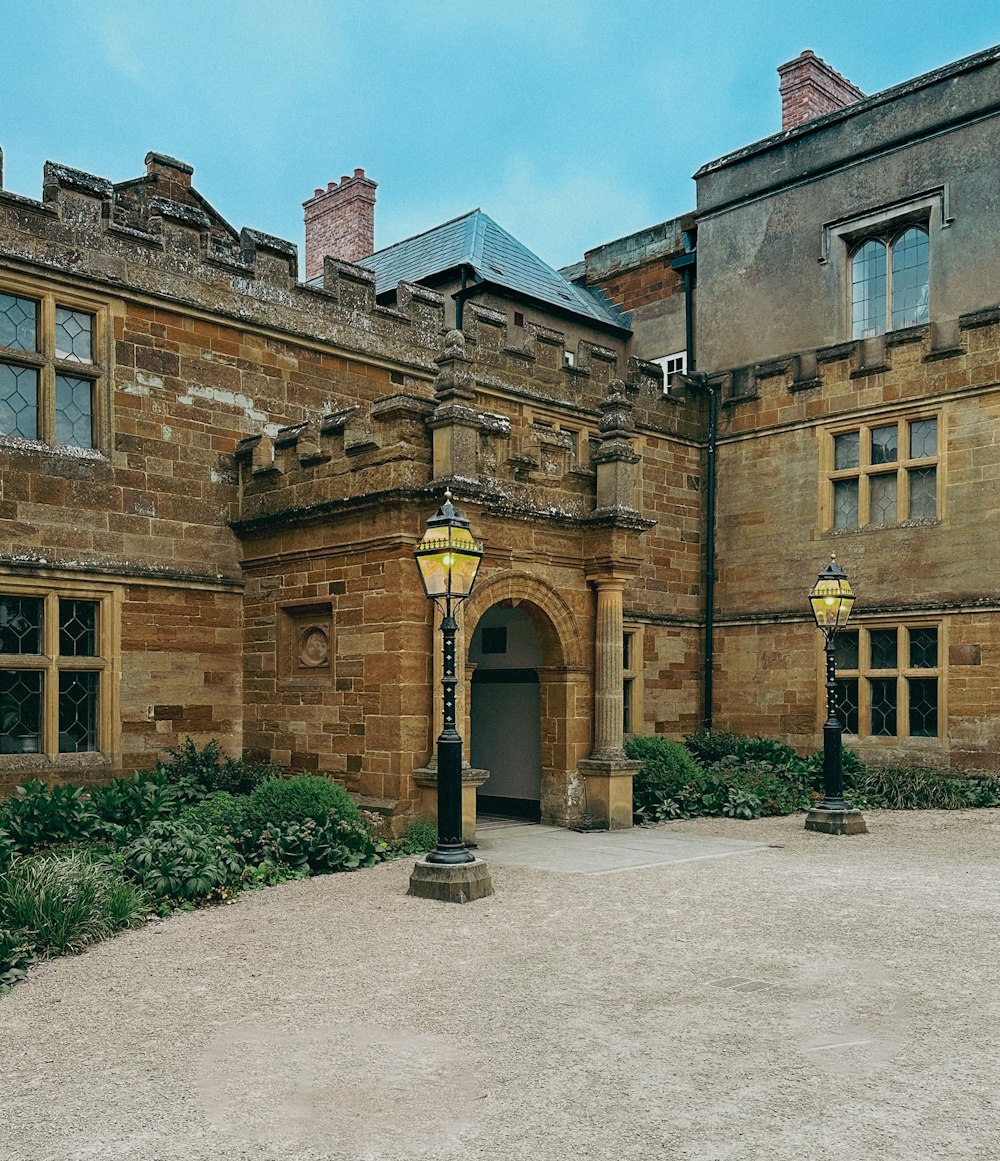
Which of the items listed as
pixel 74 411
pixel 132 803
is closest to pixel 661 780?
pixel 132 803

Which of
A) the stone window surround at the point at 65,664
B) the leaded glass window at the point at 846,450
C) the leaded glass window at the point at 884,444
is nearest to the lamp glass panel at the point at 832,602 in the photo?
the leaded glass window at the point at 884,444

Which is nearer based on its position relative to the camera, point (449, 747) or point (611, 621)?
point (449, 747)

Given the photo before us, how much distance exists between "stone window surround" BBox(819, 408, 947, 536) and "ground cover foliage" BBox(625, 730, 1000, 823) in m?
3.40

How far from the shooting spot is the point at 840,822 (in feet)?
40.3

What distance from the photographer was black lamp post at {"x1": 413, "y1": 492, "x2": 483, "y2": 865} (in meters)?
8.83

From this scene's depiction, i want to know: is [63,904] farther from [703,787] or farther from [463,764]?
[703,787]

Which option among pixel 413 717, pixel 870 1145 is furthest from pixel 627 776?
pixel 870 1145

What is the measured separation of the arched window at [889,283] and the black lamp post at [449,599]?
35.1 ft

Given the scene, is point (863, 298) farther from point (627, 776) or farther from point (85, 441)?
point (85, 441)

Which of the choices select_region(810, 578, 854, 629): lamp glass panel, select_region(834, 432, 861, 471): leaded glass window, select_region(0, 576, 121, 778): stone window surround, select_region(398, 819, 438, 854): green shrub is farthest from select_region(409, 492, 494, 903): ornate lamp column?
select_region(834, 432, 861, 471): leaded glass window

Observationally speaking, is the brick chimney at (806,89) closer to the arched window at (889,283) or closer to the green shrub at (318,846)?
the arched window at (889,283)

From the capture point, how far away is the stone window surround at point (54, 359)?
11.2 meters

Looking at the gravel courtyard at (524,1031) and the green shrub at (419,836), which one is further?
the green shrub at (419,836)

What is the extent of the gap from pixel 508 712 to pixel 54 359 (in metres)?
6.63
